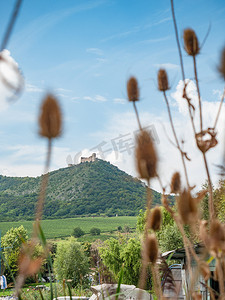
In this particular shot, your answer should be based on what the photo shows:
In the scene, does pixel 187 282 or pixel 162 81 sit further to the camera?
pixel 187 282

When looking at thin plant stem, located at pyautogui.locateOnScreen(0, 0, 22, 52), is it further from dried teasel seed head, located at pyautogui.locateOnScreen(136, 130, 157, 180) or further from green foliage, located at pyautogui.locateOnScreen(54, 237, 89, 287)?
green foliage, located at pyautogui.locateOnScreen(54, 237, 89, 287)

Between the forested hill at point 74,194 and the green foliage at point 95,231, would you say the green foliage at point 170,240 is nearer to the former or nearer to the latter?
the green foliage at point 95,231

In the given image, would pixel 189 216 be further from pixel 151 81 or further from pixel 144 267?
pixel 151 81

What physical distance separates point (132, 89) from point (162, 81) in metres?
0.11

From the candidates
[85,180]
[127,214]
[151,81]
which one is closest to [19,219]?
[85,180]

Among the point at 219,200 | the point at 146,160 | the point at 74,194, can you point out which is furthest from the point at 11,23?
the point at 74,194

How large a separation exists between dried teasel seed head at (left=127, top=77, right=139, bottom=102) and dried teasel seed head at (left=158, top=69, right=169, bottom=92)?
0.09 meters

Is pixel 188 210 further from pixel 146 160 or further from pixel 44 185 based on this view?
pixel 44 185

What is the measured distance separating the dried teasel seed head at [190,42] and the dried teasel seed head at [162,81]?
0.33 ft

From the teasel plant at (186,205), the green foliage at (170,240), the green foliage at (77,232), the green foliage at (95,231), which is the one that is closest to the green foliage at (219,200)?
the teasel plant at (186,205)

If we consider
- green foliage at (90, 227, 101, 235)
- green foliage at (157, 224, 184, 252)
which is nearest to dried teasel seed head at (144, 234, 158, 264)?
green foliage at (157, 224, 184, 252)

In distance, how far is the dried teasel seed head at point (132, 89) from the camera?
0.84 meters

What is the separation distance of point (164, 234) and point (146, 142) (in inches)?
670

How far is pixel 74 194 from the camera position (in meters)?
55.5
